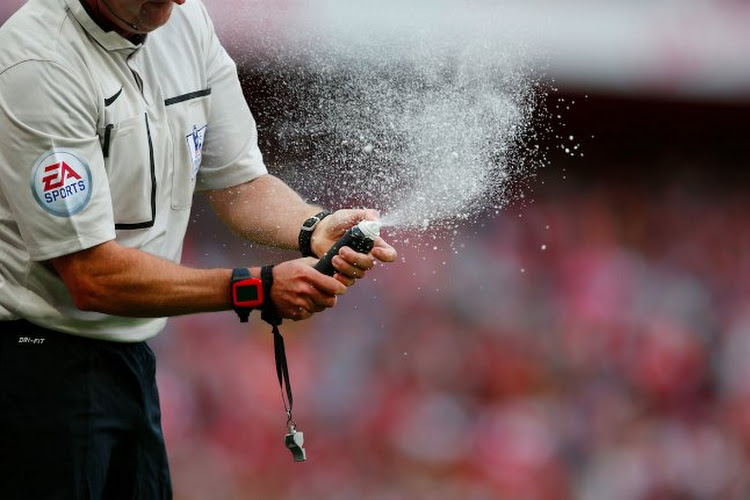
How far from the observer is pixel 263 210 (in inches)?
132

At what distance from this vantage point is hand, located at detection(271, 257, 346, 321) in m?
2.78

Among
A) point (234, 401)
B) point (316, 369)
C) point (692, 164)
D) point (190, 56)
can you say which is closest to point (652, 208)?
point (692, 164)

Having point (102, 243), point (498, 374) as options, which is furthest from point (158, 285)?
point (498, 374)

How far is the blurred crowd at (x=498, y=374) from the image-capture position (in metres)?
6.22

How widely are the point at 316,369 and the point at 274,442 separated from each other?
456 mm

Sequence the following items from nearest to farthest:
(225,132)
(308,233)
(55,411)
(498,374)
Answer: (55,411) → (308,233) → (225,132) → (498,374)

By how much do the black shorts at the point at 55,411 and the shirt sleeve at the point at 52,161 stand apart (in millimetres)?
296

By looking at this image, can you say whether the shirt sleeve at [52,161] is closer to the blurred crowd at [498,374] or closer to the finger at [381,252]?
the finger at [381,252]

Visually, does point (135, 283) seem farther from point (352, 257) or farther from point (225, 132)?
point (225, 132)

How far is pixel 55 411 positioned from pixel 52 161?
0.65 m

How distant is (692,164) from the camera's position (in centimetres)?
658

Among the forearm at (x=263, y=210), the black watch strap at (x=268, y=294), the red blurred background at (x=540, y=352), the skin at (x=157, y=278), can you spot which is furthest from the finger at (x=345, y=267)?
the red blurred background at (x=540, y=352)

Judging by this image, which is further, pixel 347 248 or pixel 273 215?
pixel 273 215

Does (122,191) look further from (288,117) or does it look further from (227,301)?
(288,117)
